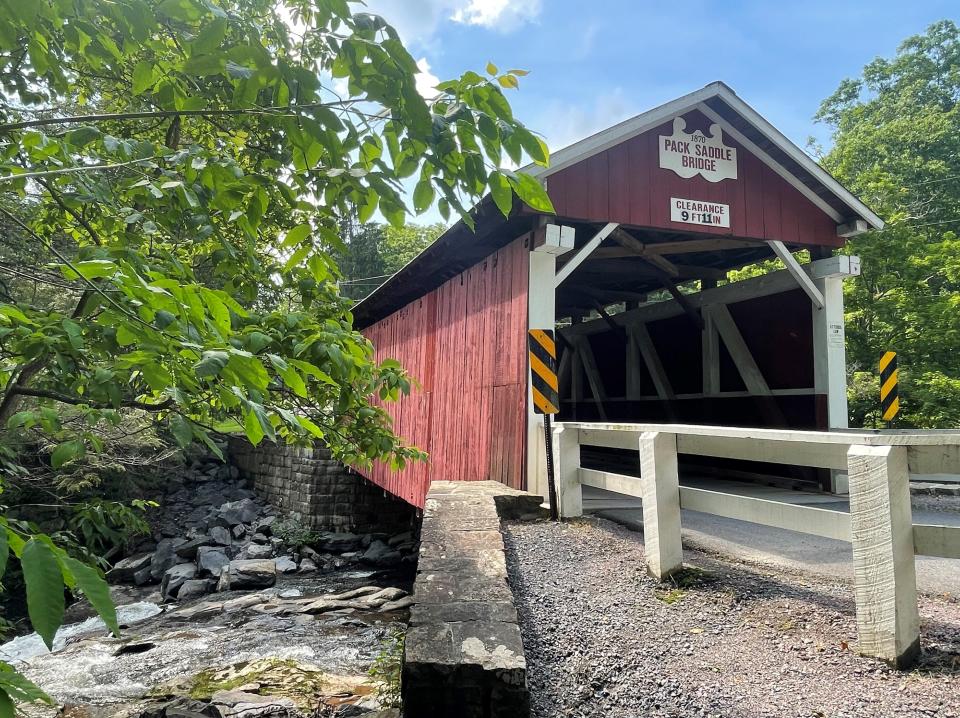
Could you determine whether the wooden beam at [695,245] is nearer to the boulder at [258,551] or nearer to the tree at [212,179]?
the tree at [212,179]

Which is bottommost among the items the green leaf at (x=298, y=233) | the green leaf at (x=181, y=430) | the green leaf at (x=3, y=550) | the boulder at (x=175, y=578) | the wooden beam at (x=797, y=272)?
the boulder at (x=175, y=578)

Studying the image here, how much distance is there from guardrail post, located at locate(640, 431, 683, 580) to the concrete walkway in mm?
680

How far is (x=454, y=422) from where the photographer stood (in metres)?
7.57

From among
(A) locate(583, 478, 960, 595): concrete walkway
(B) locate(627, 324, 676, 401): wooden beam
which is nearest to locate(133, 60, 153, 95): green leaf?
(A) locate(583, 478, 960, 595): concrete walkway

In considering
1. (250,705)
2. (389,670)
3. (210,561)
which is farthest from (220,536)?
(250,705)

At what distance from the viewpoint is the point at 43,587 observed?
88 cm

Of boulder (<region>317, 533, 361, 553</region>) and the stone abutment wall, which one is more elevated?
the stone abutment wall

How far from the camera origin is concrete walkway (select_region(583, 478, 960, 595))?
333cm

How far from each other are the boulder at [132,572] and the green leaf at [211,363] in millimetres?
12003

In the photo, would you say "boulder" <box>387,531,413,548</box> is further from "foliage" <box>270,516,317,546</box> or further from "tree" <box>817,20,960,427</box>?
"tree" <box>817,20,960,427</box>

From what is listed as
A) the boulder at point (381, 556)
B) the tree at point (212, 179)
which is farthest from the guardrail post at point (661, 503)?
the boulder at point (381, 556)

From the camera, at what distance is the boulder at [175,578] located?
10.3 m

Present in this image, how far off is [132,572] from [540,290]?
32.8ft

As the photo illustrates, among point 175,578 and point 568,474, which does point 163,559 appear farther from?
point 568,474
